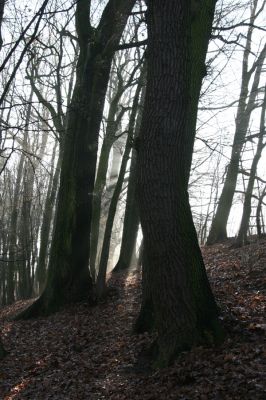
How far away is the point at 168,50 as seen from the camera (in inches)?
256

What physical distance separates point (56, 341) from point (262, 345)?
5.31m

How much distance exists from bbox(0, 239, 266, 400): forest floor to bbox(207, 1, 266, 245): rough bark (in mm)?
4547

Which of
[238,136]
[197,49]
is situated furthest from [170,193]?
[238,136]

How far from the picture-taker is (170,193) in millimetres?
6457

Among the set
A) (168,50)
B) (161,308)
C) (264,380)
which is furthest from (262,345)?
(168,50)

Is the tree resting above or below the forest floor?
above

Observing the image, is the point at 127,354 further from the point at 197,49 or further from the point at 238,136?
the point at 238,136

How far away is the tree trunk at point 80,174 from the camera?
1273 centimetres

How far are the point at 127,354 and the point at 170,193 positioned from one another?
10.4 feet

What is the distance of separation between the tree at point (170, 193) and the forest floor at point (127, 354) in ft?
1.48

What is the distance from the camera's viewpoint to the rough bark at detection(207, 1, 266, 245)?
57.1 feet

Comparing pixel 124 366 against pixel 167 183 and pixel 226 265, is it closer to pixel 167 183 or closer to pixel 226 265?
pixel 167 183

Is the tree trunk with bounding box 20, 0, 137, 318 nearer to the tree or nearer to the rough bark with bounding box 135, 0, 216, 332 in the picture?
the rough bark with bounding box 135, 0, 216, 332

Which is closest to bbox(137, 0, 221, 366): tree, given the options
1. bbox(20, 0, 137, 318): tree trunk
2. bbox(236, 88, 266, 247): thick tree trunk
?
bbox(20, 0, 137, 318): tree trunk
